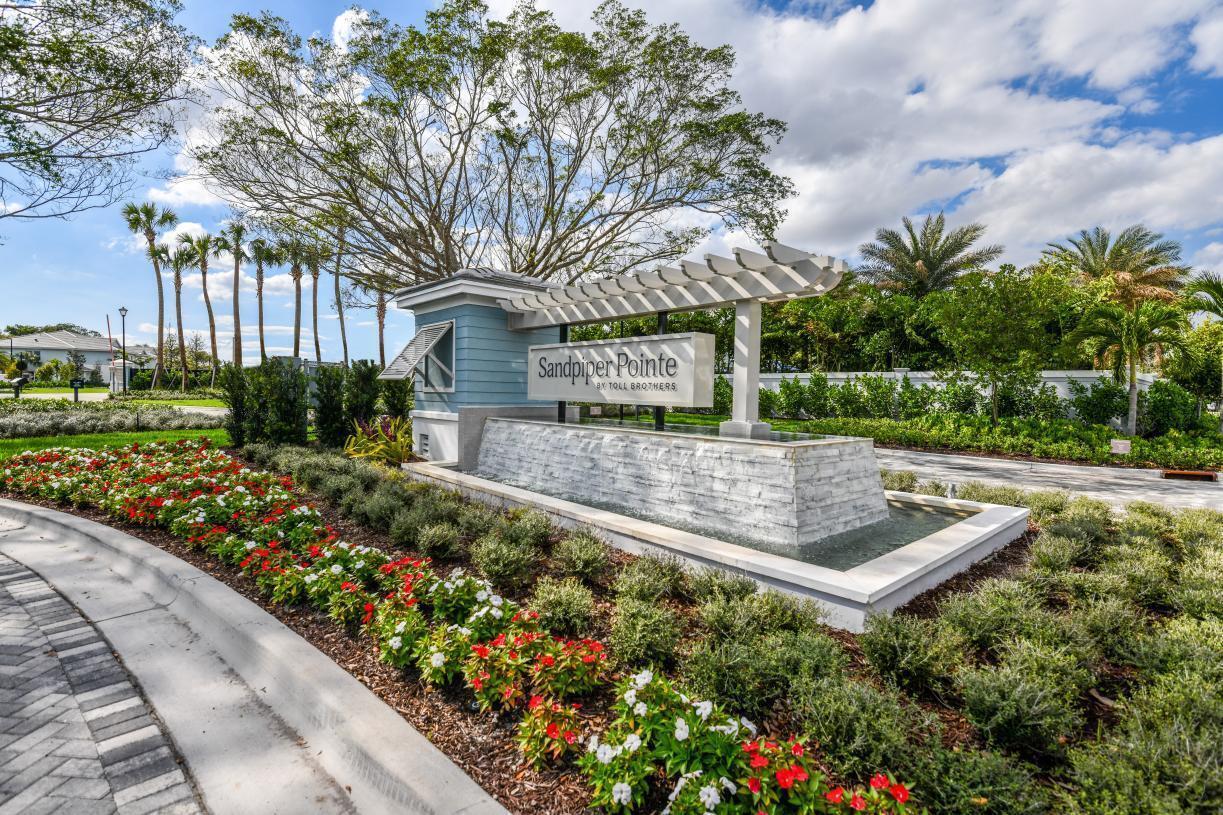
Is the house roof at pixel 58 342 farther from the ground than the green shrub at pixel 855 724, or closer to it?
farther from the ground

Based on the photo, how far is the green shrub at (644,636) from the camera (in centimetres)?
305

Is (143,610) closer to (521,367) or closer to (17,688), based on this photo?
(17,688)

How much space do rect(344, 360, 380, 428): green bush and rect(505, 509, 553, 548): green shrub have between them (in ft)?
21.3

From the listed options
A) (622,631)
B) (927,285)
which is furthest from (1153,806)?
(927,285)

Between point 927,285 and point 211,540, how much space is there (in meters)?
26.5

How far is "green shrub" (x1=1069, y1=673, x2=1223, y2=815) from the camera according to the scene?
182 centimetres

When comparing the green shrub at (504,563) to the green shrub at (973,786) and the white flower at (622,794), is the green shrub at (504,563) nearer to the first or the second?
the white flower at (622,794)

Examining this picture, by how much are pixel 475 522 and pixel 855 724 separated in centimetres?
390

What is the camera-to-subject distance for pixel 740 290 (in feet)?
19.8

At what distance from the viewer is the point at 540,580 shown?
13.1ft

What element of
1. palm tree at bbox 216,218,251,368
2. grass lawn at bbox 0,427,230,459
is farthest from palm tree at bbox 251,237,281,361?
grass lawn at bbox 0,427,230,459

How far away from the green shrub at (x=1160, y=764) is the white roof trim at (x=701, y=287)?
386 cm

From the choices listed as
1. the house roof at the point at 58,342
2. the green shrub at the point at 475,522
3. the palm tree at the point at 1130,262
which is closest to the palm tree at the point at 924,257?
the palm tree at the point at 1130,262

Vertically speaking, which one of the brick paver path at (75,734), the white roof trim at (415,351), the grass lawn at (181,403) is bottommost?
the brick paver path at (75,734)
